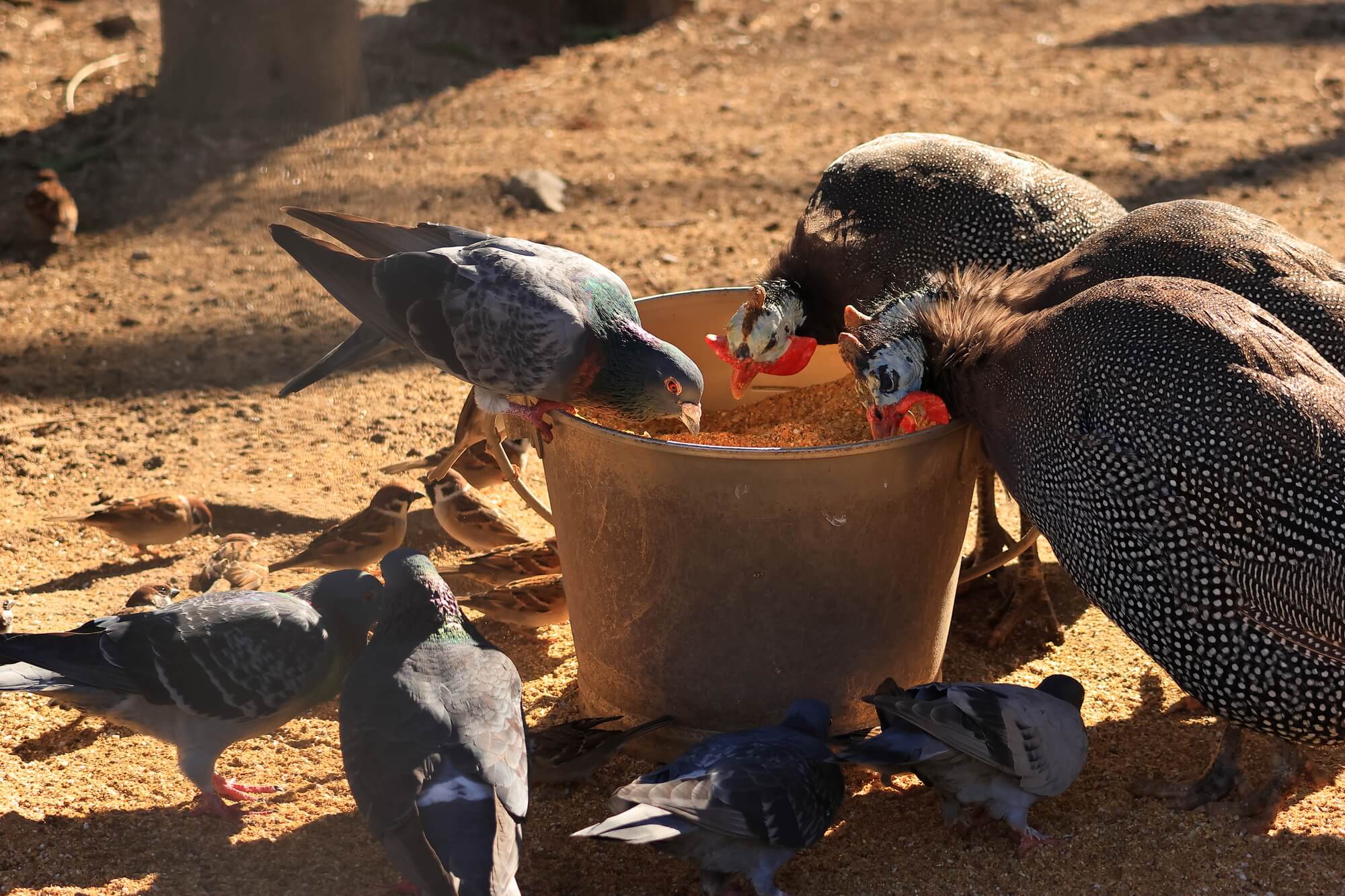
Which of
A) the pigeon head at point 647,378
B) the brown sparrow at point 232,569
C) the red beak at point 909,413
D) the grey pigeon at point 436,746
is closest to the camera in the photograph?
the grey pigeon at point 436,746

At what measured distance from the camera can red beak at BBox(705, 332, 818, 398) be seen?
4465 mm

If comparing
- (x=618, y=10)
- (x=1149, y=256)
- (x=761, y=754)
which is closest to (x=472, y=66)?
(x=618, y=10)

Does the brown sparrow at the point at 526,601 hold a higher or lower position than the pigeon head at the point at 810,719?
lower

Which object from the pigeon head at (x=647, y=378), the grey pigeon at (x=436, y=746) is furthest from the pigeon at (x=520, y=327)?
the grey pigeon at (x=436, y=746)

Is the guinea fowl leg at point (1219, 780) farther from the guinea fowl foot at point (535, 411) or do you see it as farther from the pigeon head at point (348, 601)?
the pigeon head at point (348, 601)

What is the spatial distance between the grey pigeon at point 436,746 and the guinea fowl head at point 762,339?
1373 mm

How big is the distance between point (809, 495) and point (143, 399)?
405 cm

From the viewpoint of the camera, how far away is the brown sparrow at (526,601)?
14.5 feet

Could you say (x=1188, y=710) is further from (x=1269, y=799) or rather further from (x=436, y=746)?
(x=436, y=746)

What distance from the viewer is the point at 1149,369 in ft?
11.1

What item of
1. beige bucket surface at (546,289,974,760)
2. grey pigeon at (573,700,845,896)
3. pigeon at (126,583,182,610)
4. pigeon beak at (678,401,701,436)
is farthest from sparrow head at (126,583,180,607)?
grey pigeon at (573,700,845,896)

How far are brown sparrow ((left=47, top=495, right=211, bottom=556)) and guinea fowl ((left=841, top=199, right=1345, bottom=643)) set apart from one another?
267 centimetres

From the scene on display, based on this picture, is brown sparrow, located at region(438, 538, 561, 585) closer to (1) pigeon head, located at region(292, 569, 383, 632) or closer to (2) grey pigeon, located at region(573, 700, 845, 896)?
(1) pigeon head, located at region(292, 569, 383, 632)

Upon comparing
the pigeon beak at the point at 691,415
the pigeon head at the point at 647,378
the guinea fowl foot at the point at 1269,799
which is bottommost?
the guinea fowl foot at the point at 1269,799
